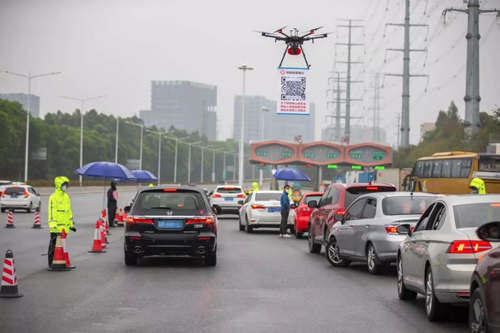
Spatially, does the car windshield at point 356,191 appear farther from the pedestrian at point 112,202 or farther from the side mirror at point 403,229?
the pedestrian at point 112,202

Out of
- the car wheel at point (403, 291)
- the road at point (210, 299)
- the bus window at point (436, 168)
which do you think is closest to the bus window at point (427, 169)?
the bus window at point (436, 168)

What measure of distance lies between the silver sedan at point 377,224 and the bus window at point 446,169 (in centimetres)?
2833

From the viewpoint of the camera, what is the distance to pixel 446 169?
4600 centimetres

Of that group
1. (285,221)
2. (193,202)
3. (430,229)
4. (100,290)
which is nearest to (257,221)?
(285,221)

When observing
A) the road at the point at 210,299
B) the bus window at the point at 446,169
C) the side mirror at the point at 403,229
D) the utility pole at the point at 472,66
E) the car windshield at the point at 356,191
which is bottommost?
the road at the point at 210,299

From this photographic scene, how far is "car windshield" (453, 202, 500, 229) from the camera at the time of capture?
34.8 feet

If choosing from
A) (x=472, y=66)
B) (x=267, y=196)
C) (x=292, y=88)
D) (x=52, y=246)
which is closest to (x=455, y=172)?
(x=472, y=66)

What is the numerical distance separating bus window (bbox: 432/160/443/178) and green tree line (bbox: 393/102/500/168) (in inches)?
92.0

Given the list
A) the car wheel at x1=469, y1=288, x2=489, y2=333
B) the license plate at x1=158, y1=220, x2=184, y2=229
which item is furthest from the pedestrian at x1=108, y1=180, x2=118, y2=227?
the car wheel at x1=469, y1=288, x2=489, y2=333

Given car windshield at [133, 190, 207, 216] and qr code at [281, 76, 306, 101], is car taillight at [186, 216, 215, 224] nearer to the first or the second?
car windshield at [133, 190, 207, 216]

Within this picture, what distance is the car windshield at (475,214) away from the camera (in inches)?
417

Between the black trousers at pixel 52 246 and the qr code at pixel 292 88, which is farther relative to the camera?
the qr code at pixel 292 88

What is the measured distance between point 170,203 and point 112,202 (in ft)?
55.1

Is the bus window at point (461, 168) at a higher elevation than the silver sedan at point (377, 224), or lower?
higher
